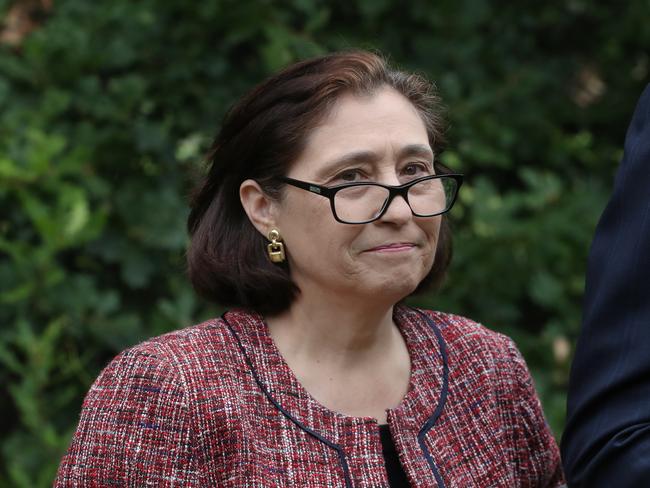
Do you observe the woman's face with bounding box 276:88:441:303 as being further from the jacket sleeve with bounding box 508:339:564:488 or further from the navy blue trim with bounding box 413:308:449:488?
the jacket sleeve with bounding box 508:339:564:488

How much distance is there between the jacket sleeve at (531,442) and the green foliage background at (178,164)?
1.01 metres

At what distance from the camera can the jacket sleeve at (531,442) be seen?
258 centimetres

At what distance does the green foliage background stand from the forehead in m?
1.27

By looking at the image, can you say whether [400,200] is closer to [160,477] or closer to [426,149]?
[426,149]

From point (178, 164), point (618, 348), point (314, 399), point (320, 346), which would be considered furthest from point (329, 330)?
point (178, 164)

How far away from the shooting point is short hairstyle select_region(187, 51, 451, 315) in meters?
2.40

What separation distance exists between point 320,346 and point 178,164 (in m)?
1.68

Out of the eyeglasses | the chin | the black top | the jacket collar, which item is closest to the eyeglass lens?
the eyeglasses

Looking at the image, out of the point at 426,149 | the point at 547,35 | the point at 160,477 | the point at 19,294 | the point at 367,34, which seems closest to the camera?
the point at 160,477

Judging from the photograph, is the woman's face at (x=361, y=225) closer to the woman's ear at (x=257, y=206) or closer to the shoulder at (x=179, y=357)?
the woman's ear at (x=257, y=206)

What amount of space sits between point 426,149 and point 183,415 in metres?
0.77

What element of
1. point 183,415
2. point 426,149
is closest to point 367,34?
point 426,149

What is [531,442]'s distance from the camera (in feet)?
8.54

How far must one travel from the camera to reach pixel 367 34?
13.4 ft
